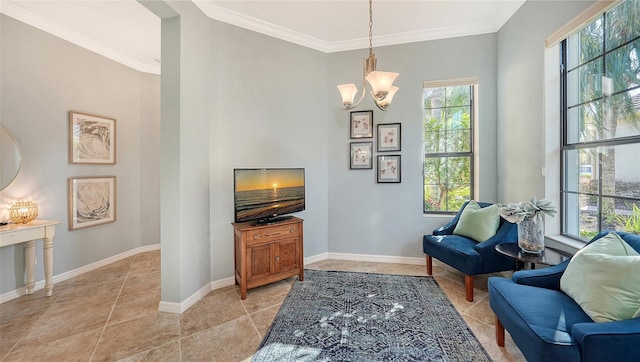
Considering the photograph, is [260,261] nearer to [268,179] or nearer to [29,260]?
[268,179]

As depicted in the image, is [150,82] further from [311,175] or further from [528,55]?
[528,55]

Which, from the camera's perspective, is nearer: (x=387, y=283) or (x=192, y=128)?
(x=192, y=128)

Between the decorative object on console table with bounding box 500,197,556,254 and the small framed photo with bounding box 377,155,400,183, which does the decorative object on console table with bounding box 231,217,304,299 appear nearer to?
the small framed photo with bounding box 377,155,400,183

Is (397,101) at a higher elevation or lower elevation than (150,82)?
lower

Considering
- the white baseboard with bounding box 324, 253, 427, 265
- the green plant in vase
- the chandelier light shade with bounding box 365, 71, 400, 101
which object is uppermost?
the chandelier light shade with bounding box 365, 71, 400, 101

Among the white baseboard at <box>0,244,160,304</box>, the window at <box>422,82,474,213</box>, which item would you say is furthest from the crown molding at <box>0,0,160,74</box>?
the window at <box>422,82,474,213</box>

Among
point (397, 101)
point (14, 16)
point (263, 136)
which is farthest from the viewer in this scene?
point (397, 101)

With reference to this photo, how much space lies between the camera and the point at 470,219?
2.92 m

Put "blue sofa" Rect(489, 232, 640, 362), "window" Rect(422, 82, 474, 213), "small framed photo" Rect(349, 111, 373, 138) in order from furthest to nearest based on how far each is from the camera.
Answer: "small framed photo" Rect(349, 111, 373, 138) < "window" Rect(422, 82, 474, 213) < "blue sofa" Rect(489, 232, 640, 362)

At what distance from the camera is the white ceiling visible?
266 centimetres

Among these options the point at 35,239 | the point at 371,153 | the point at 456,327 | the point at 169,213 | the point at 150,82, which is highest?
the point at 150,82

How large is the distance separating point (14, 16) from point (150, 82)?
4.87 feet

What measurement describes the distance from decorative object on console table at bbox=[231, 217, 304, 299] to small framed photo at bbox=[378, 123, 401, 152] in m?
1.58

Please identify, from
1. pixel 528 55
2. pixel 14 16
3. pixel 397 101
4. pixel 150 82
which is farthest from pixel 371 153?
pixel 14 16
